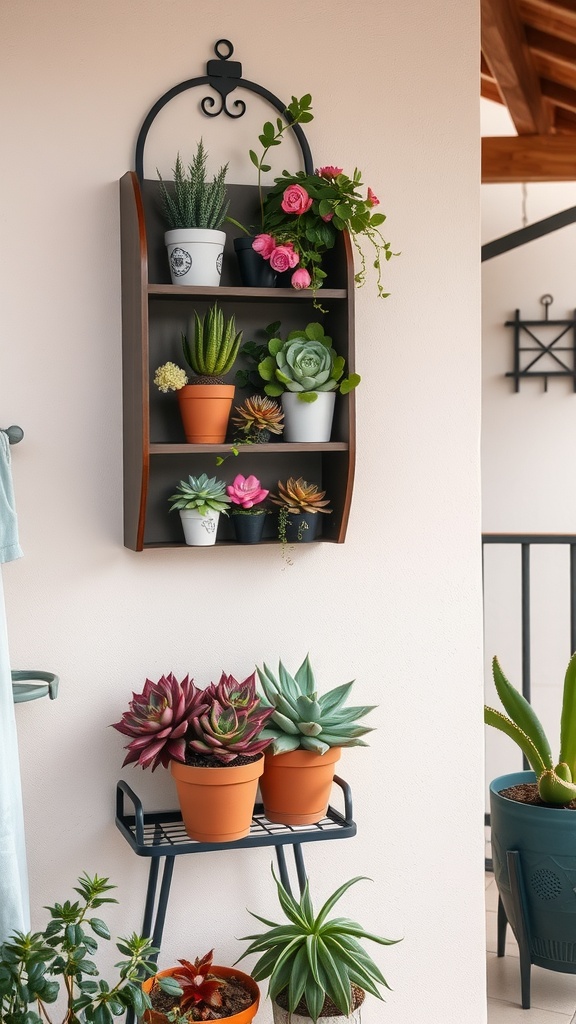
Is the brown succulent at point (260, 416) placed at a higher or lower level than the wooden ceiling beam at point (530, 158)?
lower

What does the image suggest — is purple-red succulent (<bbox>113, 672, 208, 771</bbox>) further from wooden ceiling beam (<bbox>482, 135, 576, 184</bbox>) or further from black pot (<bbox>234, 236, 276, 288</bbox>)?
wooden ceiling beam (<bbox>482, 135, 576, 184</bbox>)

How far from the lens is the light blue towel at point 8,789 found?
1634 millimetres

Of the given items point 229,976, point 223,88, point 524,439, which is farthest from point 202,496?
point 524,439

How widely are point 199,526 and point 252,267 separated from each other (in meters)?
0.49

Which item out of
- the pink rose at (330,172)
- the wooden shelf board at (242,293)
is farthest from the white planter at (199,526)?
the pink rose at (330,172)

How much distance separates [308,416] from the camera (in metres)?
1.87

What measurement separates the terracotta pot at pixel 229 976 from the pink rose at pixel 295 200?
4.58 ft

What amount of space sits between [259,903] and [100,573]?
74 centimetres

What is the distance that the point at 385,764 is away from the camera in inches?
81.7

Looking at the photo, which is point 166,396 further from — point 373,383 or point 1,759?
point 1,759

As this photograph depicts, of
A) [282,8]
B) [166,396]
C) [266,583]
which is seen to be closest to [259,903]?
[266,583]

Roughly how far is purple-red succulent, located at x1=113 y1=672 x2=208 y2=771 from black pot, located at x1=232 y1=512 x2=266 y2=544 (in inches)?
11.5

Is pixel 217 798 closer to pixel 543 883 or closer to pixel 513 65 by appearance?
pixel 543 883

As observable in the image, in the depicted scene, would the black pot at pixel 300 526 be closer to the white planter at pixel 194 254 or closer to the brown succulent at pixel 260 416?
the brown succulent at pixel 260 416
